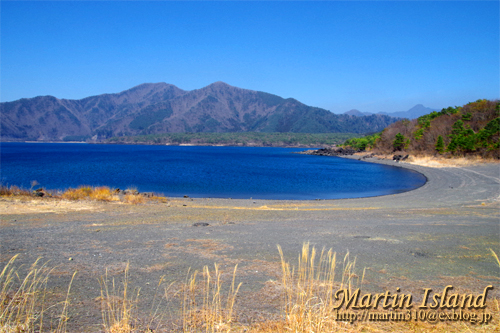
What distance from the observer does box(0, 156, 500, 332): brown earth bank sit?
527 centimetres

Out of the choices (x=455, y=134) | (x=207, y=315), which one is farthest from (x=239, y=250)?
(x=455, y=134)

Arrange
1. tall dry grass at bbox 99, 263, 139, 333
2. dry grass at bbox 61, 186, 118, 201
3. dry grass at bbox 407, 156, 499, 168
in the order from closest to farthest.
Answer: tall dry grass at bbox 99, 263, 139, 333
dry grass at bbox 61, 186, 118, 201
dry grass at bbox 407, 156, 499, 168

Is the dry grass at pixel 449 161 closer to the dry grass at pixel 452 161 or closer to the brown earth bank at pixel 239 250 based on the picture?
the dry grass at pixel 452 161

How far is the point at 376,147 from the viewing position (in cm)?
9931

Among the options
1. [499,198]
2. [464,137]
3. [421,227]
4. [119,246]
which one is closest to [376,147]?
[464,137]

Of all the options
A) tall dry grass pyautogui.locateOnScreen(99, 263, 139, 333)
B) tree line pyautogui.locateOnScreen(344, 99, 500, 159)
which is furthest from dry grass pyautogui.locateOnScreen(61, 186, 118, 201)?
tree line pyautogui.locateOnScreen(344, 99, 500, 159)

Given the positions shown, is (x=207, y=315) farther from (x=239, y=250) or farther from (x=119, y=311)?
(x=239, y=250)

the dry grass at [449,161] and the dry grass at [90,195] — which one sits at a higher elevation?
the dry grass at [449,161]

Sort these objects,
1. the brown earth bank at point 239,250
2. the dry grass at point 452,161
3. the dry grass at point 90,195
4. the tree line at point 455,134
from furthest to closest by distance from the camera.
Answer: the tree line at point 455,134
the dry grass at point 452,161
the dry grass at point 90,195
the brown earth bank at point 239,250

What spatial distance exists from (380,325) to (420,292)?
66.9 inches

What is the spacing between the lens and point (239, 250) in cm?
845

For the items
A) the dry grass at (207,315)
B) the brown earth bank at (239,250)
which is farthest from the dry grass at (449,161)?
the dry grass at (207,315)

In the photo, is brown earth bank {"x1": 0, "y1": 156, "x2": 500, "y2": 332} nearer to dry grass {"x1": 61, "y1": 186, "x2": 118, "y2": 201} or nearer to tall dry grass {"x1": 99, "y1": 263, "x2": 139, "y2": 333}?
tall dry grass {"x1": 99, "y1": 263, "x2": 139, "y2": 333}

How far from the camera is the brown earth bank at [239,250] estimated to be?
527cm
